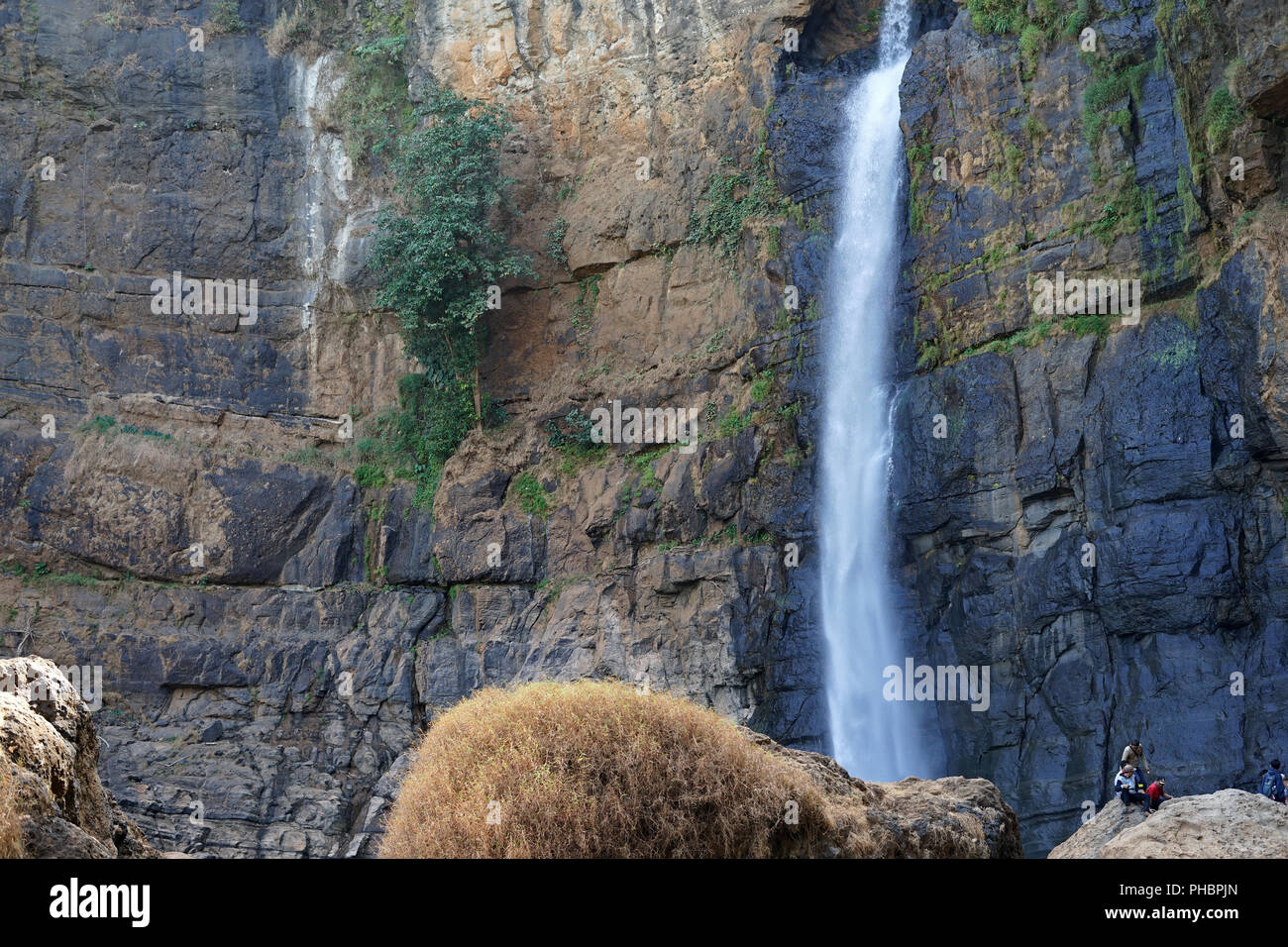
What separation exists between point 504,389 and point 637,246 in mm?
4976

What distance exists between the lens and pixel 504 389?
33.1 meters

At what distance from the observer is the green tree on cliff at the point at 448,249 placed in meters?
31.5

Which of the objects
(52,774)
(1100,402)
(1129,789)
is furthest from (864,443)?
(52,774)

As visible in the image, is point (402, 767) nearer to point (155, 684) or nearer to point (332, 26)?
point (155, 684)

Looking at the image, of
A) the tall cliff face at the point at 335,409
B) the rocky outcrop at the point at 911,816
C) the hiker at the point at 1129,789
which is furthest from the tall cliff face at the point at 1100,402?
the rocky outcrop at the point at 911,816

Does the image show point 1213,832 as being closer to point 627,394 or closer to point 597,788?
point 597,788

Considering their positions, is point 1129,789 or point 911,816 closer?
point 911,816

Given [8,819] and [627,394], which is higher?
[627,394]

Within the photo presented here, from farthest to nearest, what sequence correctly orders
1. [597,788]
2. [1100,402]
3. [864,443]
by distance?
[864,443], [1100,402], [597,788]

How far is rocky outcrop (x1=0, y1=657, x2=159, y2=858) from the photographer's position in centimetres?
904

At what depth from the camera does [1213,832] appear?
10578 millimetres

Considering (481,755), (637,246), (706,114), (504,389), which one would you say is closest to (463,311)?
(504,389)

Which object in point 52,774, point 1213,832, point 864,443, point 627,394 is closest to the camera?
point 52,774

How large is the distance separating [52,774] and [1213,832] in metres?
9.29
